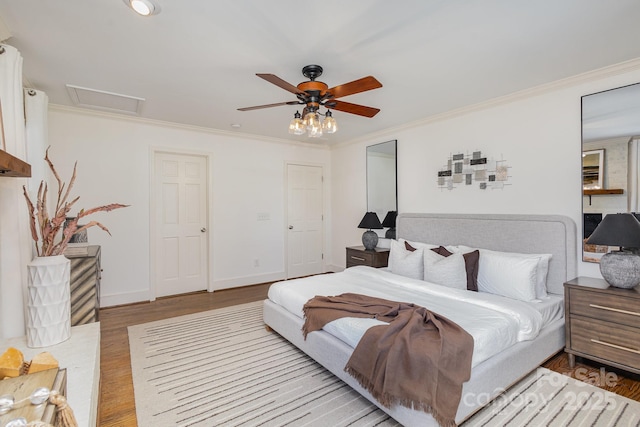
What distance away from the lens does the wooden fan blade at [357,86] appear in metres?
2.08

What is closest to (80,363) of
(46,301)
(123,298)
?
(46,301)

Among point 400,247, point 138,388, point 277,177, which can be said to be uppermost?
point 277,177

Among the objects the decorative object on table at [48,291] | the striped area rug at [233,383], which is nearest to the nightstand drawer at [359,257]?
the striped area rug at [233,383]

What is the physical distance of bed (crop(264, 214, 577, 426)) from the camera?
187cm

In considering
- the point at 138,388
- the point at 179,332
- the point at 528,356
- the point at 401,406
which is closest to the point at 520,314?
the point at 528,356

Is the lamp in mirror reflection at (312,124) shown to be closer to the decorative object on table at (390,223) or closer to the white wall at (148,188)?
the decorative object on table at (390,223)

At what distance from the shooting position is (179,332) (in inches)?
125

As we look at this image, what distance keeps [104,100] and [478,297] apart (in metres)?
4.35

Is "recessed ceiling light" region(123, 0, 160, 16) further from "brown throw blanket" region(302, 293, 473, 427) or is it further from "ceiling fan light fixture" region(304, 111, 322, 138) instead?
"brown throw blanket" region(302, 293, 473, 427)

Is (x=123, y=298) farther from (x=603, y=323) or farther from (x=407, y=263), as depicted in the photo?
(x=603, y=323)

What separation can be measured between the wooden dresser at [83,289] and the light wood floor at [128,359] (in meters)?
0.42

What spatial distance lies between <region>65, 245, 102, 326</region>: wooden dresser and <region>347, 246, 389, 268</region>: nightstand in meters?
3.17

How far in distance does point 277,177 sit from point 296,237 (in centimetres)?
115

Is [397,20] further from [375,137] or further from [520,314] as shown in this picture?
[375,137]
